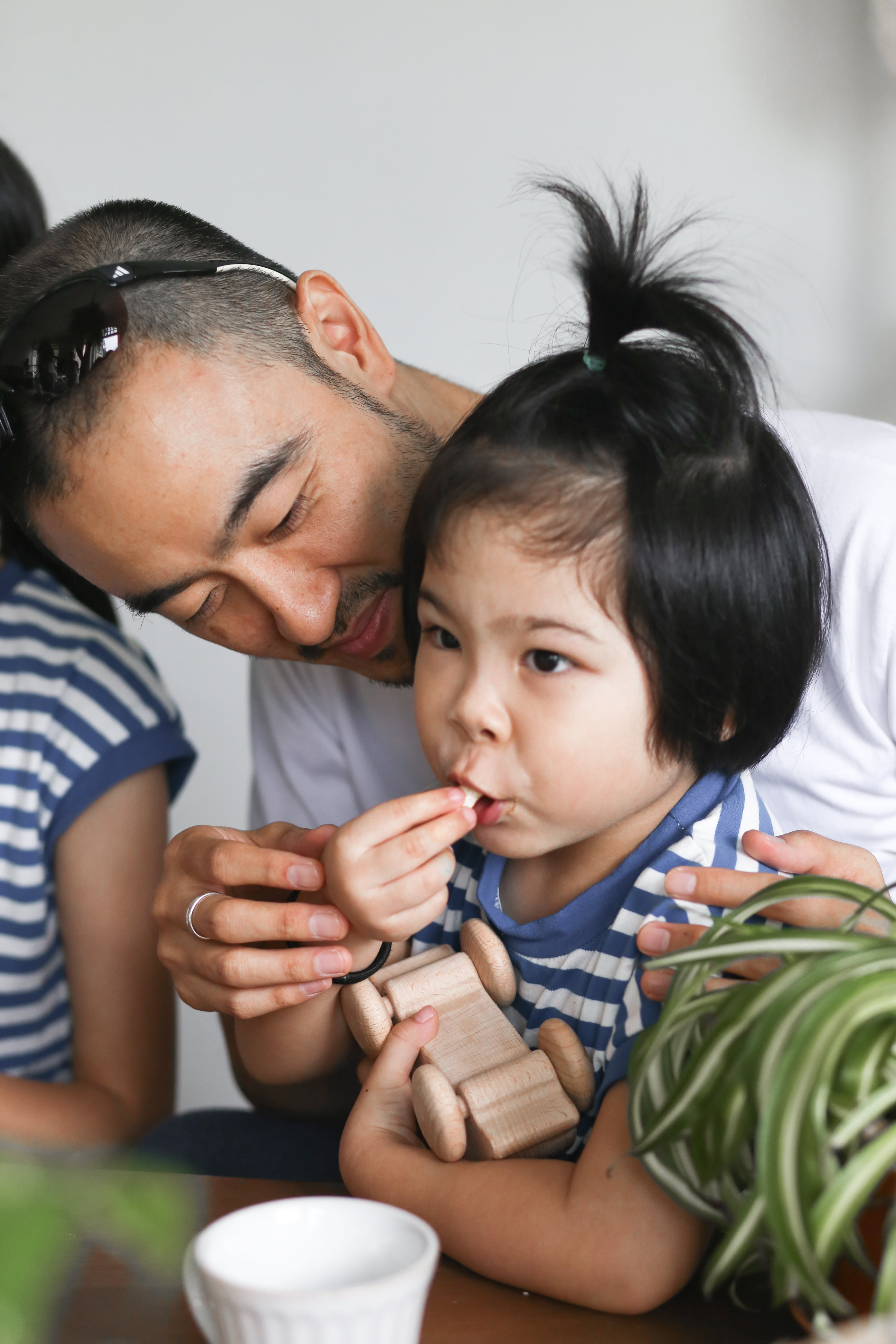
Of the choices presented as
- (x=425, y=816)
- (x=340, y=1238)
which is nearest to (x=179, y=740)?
(x=425, y=816)

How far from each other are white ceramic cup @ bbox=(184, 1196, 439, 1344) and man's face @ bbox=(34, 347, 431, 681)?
24.3 inches

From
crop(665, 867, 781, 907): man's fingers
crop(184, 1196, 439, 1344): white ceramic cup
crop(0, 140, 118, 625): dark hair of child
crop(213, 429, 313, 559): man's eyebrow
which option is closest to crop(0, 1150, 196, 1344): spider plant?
crop(184, 1196, 439, 1344): white ceramic cup

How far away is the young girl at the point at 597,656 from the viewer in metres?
0.87

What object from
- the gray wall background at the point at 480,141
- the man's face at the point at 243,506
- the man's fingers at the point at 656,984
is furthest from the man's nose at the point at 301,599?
the gray wall background at the point at 480,141

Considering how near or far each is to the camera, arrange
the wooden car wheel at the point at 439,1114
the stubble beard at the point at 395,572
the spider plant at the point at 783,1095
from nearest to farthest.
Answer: the spider plant at the point at 783,1095
the wooden car wheel at the point at 439,1114
the stubble beard at the point at 395,572

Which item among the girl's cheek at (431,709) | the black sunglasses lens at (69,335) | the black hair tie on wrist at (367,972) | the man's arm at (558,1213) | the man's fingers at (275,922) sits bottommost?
the man's arm at (558,1213)

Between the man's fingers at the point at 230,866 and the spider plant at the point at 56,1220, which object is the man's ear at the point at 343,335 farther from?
the spider plant at the point at 56,1220

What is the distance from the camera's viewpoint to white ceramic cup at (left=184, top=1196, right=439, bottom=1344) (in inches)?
21.4

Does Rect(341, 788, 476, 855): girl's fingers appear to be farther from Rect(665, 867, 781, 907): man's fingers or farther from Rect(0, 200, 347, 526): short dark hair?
Rect(0, 200, 347, 526): short dark hair

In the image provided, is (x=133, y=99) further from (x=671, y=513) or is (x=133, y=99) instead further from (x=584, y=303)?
(x=671, y=513)

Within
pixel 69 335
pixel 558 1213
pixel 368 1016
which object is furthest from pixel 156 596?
pixel 558 1213

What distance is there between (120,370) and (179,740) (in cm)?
53

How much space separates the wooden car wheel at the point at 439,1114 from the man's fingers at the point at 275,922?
0.13 meters

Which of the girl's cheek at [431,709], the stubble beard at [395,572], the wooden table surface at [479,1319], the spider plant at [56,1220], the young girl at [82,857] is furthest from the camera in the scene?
the young girl at [82,857]
